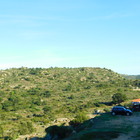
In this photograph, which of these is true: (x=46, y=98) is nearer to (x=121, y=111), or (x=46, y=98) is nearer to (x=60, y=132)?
(x=121, y=111)

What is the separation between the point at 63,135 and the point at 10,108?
39415 mm

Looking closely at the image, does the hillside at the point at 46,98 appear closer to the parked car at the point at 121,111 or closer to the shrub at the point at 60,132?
the shrub at the point at 60,132

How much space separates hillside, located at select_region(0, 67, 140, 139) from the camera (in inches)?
1690

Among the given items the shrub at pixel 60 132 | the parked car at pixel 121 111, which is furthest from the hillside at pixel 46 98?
the parked car at pixel 121 111

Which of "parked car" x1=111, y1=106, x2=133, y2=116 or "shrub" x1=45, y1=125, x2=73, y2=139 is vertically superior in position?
"parked car" x1=111, y1=106, x2=133, y2=116

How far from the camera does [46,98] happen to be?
79.5m

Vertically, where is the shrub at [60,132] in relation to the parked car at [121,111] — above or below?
below

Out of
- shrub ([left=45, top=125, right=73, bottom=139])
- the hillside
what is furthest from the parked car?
the hillside

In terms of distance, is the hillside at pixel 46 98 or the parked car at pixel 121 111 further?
the hillside at pixel 46 98

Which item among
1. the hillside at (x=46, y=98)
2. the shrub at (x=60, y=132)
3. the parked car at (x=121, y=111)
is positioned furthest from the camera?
the hillside at (x=46, y=98)

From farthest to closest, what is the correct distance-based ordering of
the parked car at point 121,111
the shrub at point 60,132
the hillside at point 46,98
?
1. the hillside at point 46,98
2. the parked car at point 121,111
3. the shrub at point 60,132

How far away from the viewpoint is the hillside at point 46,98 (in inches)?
1690

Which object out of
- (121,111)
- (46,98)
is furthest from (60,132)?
(46,98)

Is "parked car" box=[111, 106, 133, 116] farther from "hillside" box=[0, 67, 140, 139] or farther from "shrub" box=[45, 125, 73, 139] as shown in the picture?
"hillside" box=[0, 67, 140, 139]
